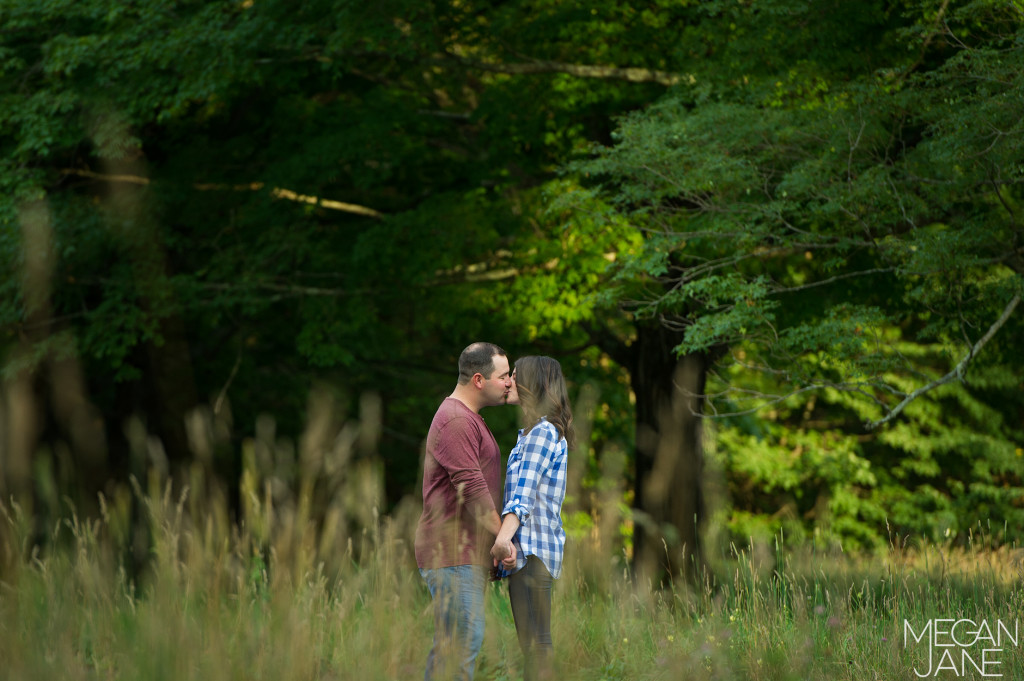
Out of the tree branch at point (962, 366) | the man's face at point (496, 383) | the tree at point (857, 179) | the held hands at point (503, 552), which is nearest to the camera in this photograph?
the held hands at point (503, 552)

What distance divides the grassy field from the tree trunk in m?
4.40

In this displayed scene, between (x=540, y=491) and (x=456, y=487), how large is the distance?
1.18 feet

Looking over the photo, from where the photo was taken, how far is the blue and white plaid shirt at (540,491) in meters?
3.85

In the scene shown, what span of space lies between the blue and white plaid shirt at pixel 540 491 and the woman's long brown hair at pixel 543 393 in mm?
40

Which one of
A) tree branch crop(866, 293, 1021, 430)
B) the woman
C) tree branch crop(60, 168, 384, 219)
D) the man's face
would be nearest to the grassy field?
the woman

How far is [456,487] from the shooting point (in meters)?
3.76

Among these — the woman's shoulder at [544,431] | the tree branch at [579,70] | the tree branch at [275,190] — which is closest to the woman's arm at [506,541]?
the woman's shoulder at [544,431]

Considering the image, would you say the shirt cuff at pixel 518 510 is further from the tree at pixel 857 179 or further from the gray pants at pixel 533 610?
the tree at pixel 857 179

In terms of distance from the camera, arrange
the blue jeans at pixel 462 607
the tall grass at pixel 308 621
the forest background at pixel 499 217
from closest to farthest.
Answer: the tall grass at pixel 308 621 → the blue jeans at pixel 462 607 → the forest background at pixel 499 217

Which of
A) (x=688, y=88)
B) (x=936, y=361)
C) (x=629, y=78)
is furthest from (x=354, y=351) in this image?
(x=936, y=361)

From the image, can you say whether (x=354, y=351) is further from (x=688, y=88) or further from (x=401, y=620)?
(x=401, y=620)

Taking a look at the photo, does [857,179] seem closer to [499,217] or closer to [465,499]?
[499,217]

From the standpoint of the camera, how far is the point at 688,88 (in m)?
9.02

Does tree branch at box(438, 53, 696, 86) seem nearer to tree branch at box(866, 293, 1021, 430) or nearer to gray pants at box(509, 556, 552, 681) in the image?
tree branch at box(866, 293, 1021, 430)
